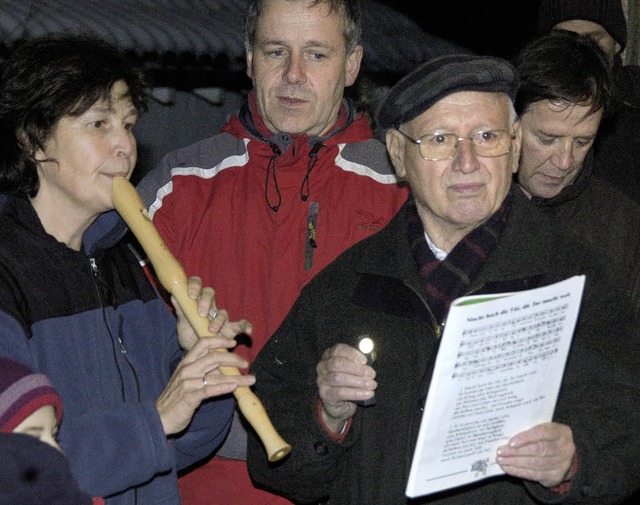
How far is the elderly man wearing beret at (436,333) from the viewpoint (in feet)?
10.4

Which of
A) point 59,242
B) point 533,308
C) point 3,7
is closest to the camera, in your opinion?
point 533,308

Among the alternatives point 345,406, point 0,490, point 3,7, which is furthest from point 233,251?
point 3,7

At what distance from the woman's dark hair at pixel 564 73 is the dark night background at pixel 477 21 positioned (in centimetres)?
638

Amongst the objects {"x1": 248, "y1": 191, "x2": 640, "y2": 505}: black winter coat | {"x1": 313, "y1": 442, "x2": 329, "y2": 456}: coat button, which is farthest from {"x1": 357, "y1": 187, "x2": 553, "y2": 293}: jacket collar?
{"x1": 313, "y1": 442, "x2": 329, "y2": 456}: coat button

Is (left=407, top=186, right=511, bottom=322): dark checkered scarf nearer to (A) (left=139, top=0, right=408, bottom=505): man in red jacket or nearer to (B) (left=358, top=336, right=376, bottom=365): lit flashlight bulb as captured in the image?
(B) (left=358, top=336, right=376, bottom=365): lit flashlight bulb

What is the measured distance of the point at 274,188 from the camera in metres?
4.30

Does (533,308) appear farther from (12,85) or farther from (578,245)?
(12,85)

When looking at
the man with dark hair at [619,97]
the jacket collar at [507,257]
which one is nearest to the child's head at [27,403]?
the jacket collar at [507,257]

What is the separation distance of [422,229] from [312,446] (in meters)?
0.76

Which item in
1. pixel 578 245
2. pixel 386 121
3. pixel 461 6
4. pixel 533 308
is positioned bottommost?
pixel 533 308

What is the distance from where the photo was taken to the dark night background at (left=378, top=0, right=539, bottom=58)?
10.7 meters

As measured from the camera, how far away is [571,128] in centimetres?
427

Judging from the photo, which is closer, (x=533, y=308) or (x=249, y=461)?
(x=533, y=308)

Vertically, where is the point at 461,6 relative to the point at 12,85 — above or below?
above
